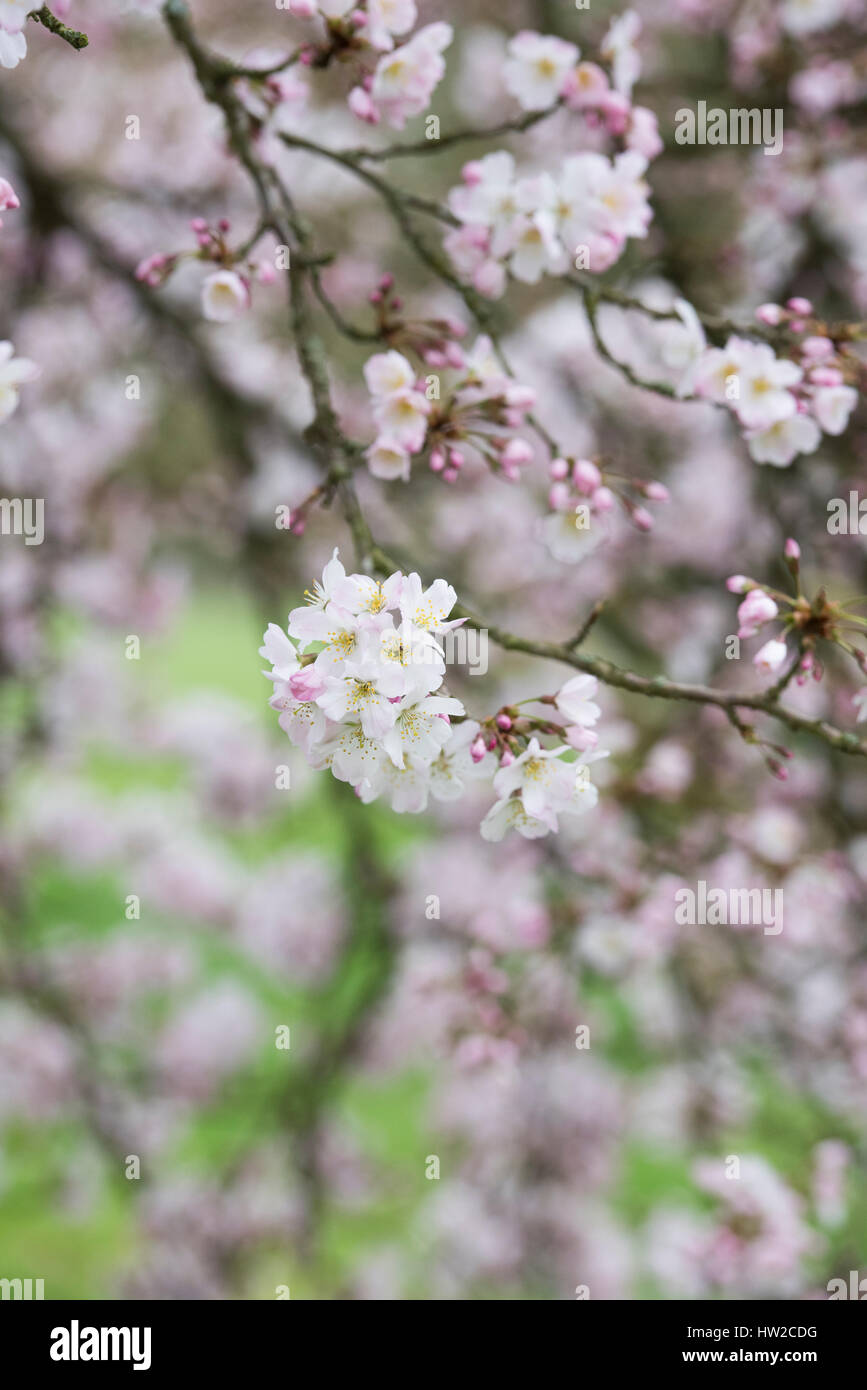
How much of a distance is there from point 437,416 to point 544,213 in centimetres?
35

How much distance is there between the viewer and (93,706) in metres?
4.78

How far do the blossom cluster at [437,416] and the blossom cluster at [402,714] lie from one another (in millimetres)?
351

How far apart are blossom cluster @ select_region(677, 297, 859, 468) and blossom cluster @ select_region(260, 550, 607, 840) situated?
0.56 meters

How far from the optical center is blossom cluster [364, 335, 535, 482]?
1.38 m

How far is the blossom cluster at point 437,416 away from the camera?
1.38 metres

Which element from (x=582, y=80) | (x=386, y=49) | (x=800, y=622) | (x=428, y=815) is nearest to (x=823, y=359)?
(x=800, y=622)

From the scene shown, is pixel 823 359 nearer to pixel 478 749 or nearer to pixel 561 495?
pixel 561 495

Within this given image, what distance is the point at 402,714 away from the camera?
1044 millimetres

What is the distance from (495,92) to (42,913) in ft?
15.2

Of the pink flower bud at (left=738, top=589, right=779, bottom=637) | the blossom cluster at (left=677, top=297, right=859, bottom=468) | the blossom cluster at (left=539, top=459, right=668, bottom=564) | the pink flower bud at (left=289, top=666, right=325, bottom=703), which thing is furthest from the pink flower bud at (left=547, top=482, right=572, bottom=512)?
the pink flower bud at (left=289, top=666, right=325, bottom=703)

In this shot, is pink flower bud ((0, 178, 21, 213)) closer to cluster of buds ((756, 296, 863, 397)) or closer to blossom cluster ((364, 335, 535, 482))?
blossom cluster ((364, 335, 535, 482))

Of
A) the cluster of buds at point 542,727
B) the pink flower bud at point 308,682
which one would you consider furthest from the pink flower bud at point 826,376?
the pink flower bud at point 308,682

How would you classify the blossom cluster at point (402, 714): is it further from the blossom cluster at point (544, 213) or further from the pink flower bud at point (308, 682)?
the blossom cluster at point (544, 213)
